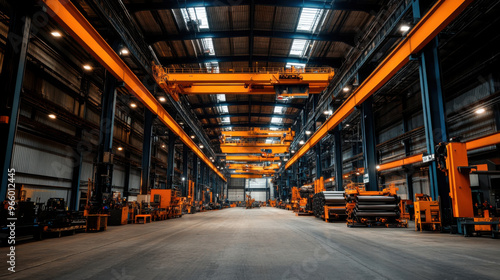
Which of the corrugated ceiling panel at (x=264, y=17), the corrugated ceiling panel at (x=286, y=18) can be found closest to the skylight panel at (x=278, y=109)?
the corrugated ceiling panel at (x=286, y=18)

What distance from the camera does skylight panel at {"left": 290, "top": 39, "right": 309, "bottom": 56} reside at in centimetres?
1899

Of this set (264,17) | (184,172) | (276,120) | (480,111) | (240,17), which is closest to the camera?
(480,111)

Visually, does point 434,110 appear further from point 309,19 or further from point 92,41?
point 92,41

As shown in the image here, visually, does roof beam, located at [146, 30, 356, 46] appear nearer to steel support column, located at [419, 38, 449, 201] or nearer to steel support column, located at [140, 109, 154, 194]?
steel support column, located at [140, 109, 154, 194]

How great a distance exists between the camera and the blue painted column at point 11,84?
23.9 feet

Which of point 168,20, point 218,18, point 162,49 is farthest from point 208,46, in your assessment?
point 168,20

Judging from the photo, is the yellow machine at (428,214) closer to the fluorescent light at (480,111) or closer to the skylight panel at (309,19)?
the fluorescent light at (480,111)

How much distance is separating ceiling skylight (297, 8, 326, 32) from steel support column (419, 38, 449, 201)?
777cm

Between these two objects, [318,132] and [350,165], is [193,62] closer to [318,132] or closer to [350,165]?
[318,132]

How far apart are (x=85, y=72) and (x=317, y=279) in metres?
16.4

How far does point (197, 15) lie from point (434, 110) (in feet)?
41.4

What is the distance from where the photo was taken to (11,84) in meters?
7.53

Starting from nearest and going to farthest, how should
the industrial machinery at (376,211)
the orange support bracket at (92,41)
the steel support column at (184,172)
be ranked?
the orange support bracket at (92,41) < the industrial machinery at (376,211) < the steel support column at (184,172)

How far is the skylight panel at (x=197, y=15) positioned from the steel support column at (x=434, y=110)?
11.2 meters
